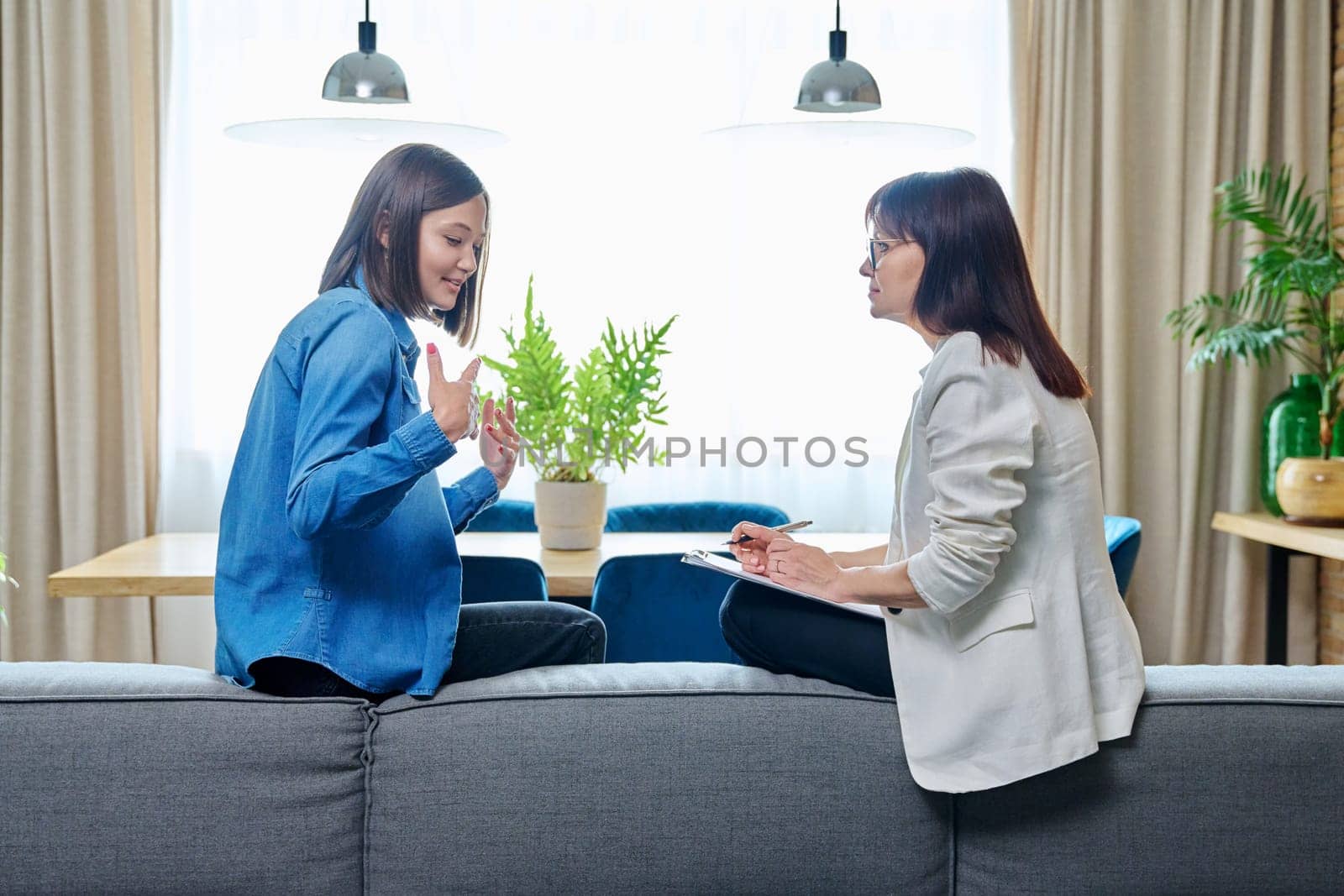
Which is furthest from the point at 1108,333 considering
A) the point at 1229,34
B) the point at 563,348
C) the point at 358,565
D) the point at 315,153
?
the point at 358,565

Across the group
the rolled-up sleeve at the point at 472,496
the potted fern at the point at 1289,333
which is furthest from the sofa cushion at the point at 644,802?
the potted fern at the point at 1289,333

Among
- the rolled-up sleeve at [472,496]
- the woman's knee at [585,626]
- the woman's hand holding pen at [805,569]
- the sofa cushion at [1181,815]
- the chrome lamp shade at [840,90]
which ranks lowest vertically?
the sofa cushion at [1181,815]

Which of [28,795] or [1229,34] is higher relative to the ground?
[1229,34]

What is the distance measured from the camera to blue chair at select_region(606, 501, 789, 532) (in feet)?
10.6

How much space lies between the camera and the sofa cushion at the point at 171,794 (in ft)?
4.45

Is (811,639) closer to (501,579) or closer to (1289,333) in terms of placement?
(501,579)

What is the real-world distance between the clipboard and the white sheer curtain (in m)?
2.44

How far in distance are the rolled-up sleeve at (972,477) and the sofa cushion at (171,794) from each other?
711 millimetres

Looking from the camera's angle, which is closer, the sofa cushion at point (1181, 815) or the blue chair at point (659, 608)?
the sofa cushion at point (1181, 815)

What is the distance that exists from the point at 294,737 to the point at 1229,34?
144 inches

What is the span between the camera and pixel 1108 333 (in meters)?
3.83

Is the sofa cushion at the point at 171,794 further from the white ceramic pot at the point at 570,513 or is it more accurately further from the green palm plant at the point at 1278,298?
the green palm plant at the point at 1278,298

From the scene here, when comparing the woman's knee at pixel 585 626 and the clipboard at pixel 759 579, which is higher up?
the clipboard at pixel 759 579

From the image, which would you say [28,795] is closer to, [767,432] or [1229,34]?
[767,432]
